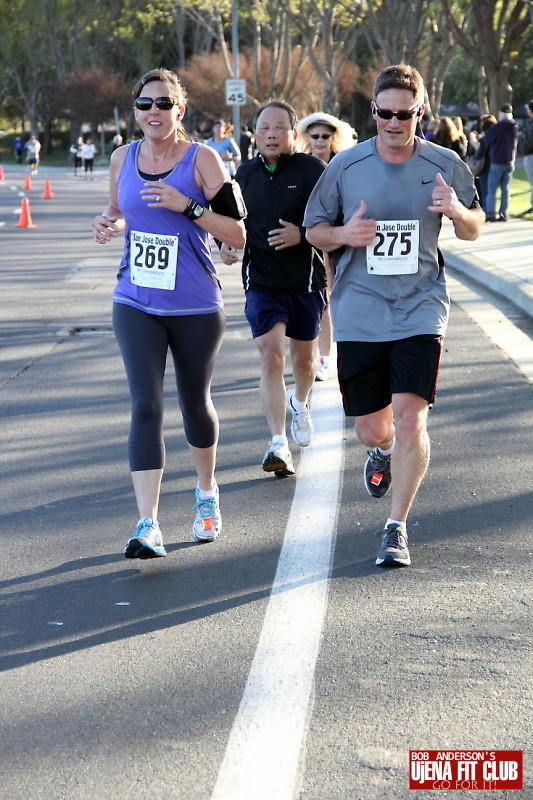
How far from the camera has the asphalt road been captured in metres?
3.33

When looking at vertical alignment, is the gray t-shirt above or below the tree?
above

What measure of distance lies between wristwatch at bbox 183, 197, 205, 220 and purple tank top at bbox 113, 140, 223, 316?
88mm

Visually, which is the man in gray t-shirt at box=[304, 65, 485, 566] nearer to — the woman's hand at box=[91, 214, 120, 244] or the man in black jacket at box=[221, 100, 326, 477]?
the woman's hand at box=[91, 214, 120, 244]

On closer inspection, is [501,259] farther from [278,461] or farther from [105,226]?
[105,226]

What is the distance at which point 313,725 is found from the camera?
351cm

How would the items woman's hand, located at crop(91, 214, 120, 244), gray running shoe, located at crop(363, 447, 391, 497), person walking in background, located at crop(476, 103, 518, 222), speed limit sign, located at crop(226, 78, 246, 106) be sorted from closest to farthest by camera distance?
woman's hand, located at crop(91, 214, 120, 244) → gray running shoe, located at crop(363, 447, 391, 497) → person walking in background, located at crop(476, 103, 518, 222) → speed limit sign, located at crop(226, 78, 246, 106)

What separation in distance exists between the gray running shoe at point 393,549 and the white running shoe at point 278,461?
1338mm

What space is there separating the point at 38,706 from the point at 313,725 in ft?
2.82

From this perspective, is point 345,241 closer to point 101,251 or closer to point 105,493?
point 105,493

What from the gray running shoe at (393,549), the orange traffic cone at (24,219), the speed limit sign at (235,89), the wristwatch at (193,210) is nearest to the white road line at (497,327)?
the gray running shoe at (393,549)

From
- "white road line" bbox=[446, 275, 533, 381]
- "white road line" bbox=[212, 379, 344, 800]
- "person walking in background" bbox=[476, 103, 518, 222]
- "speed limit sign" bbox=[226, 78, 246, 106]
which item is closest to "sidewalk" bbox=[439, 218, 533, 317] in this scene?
"white road line" bbox=[446, 275, 533, 381]

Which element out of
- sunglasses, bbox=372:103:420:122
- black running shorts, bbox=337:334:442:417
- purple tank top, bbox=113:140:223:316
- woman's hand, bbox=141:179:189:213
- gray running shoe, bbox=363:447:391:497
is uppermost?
sunglasses, bbox=372:103:420:122

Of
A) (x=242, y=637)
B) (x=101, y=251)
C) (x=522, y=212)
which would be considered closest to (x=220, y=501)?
(x=242, y=637)

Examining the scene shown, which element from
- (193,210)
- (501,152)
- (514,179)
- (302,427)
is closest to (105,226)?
(193,210)
